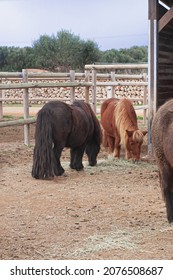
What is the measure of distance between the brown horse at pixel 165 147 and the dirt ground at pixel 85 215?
320 millimetres

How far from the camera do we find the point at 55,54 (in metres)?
42.1

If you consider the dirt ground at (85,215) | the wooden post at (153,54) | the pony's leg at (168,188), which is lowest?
the dirt ground at (85,215)

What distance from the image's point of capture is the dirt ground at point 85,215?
4188 millimetres

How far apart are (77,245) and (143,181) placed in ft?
10.3

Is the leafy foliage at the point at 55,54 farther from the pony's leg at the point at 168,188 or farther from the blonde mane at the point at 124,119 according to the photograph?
the pony's leg at the point at 168,188

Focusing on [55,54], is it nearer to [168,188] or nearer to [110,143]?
[110,143]

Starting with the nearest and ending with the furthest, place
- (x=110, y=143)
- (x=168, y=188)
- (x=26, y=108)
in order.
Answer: (x=168, y=188) → (x=110, y=143) → (x=26, y=108)

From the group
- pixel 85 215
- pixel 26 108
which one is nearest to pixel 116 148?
pixel 26 108

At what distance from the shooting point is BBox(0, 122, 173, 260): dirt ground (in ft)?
13.7

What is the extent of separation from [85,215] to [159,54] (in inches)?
185

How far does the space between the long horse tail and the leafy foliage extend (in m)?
32.9

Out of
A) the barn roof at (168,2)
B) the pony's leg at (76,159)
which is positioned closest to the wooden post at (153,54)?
the barn roof at (168,2)

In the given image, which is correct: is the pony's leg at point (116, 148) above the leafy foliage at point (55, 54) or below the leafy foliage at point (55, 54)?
below
